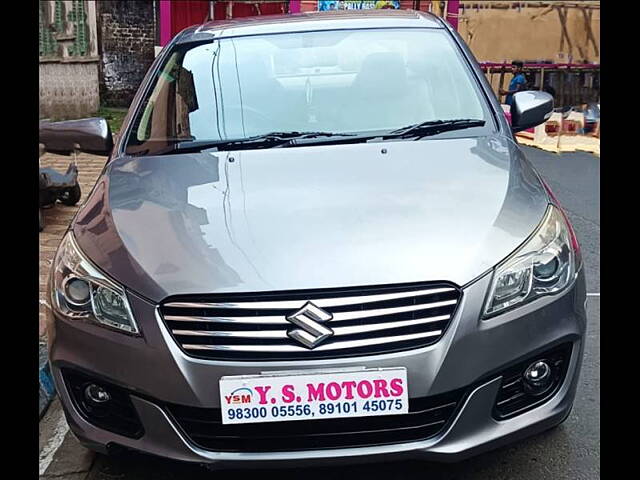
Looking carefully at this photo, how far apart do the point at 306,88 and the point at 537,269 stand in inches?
61.5

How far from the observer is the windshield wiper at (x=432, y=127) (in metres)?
3.29

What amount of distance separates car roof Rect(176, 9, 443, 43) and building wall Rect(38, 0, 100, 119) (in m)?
8.47

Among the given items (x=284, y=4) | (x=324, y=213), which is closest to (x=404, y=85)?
(x=324, y=213)

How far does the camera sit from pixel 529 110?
12.4 feet

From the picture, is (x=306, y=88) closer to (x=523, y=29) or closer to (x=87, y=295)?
(x=87, y=295)

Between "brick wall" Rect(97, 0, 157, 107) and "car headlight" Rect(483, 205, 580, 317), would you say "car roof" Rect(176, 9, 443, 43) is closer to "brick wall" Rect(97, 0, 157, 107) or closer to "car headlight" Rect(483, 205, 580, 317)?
"car headlight" Rect(483, 205, 580, 317)

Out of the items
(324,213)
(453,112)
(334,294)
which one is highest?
(453,112)

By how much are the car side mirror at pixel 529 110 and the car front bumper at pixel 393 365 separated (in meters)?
1.52

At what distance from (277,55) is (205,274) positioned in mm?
1673

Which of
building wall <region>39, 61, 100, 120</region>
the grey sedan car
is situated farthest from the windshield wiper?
building wall <region>39, 61, 100, 120</region>

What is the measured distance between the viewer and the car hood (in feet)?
7.76
